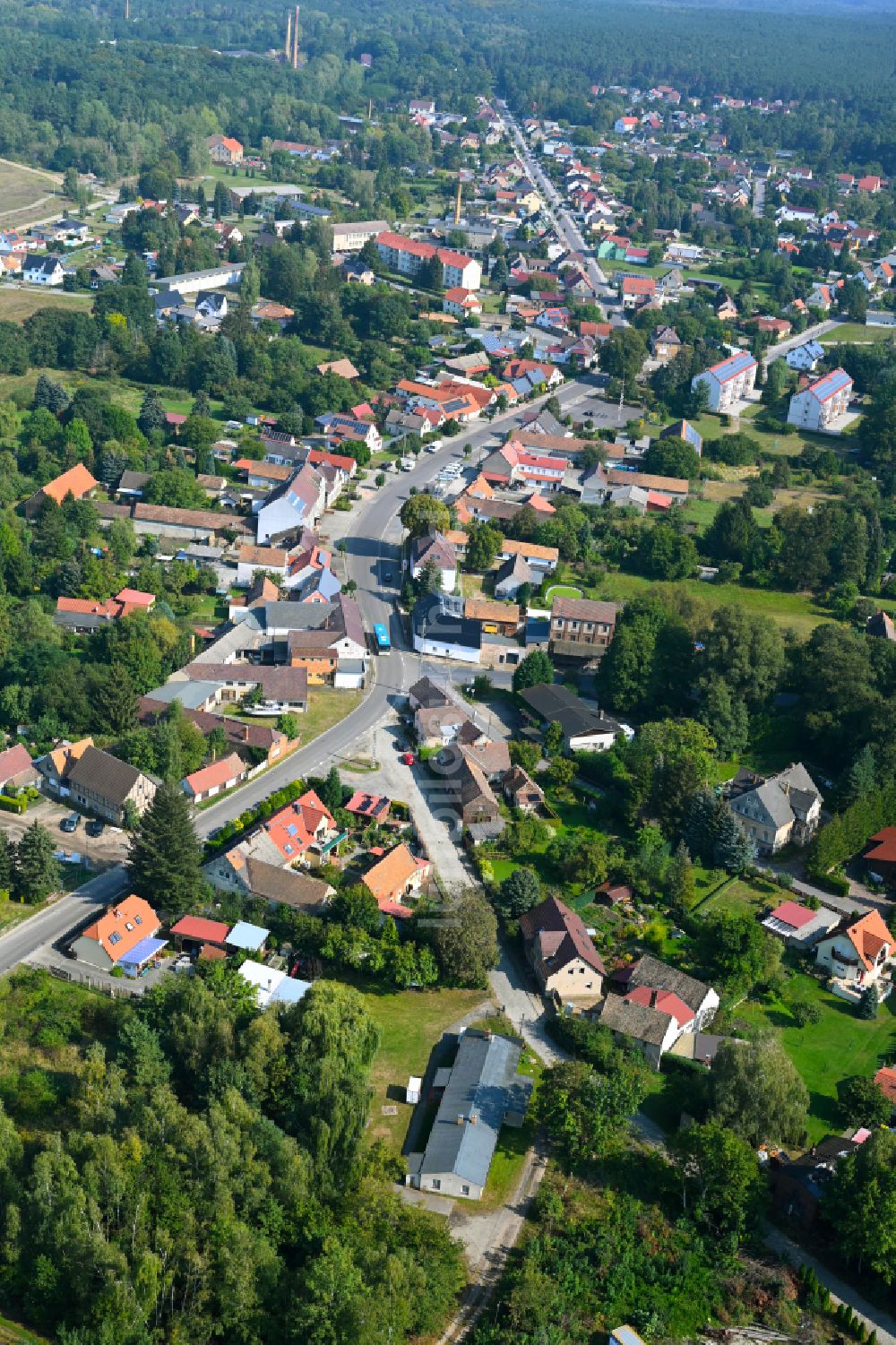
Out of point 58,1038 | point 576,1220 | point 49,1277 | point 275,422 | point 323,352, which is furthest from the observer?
point 323,352

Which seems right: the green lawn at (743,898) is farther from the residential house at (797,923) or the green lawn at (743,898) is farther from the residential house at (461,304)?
the residential house at (461,304)

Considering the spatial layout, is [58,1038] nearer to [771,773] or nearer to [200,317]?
[771,773]

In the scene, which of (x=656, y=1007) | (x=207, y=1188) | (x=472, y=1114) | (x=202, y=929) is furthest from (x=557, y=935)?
(x=207, y=1188)

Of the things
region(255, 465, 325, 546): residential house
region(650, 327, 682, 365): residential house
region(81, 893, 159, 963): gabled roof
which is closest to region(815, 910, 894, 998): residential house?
region(81, 893, 159, 963): gabled roof

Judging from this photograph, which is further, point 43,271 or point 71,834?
point 43,271

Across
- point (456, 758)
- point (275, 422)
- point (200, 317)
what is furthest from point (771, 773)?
point (200, 317)

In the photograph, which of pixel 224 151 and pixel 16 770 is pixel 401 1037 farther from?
pixel 224 151
